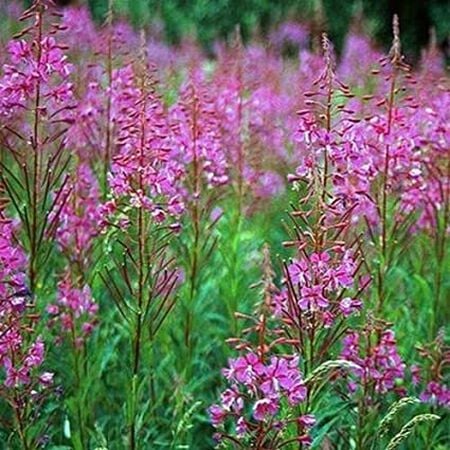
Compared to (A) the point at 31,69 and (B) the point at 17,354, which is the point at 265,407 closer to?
(B) the point at 17,354

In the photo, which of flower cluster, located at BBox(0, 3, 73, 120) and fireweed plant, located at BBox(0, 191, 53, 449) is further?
flower cluster, located at BBox(0, 3, 73, 120)

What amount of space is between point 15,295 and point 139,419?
2.21ft

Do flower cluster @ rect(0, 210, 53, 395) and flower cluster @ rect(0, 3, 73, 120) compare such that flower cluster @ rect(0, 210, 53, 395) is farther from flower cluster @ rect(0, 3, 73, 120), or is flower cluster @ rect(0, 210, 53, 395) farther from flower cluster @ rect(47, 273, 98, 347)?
flower cluster @ rect(47, 273, 98, 347)

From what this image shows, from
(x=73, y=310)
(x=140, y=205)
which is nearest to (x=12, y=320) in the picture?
(x=140, y=205)

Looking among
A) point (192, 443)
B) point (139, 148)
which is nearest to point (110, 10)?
point (139, 148)

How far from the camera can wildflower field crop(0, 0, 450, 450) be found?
302 cm

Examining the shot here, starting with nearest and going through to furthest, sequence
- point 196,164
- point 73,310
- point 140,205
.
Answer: point 140,205
point 73,310
point 196,164

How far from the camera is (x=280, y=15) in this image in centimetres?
1280

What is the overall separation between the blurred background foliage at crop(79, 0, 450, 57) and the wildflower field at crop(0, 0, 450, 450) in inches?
298

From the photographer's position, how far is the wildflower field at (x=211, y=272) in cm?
302

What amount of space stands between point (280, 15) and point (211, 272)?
8453 mm

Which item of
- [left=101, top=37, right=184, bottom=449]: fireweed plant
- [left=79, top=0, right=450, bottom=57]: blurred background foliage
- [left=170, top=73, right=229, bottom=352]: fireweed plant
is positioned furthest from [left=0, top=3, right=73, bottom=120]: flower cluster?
[left=79, top=0, right=450, bottom=57]: blurred background foliage

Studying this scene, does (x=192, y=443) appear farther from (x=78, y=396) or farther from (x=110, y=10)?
(x=110, y=10)

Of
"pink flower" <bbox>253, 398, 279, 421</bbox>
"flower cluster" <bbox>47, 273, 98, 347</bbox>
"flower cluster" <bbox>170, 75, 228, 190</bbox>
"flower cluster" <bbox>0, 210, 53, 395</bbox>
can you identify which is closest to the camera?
"pink flower" <bbox>253, 398, 279, 421</bbox>
